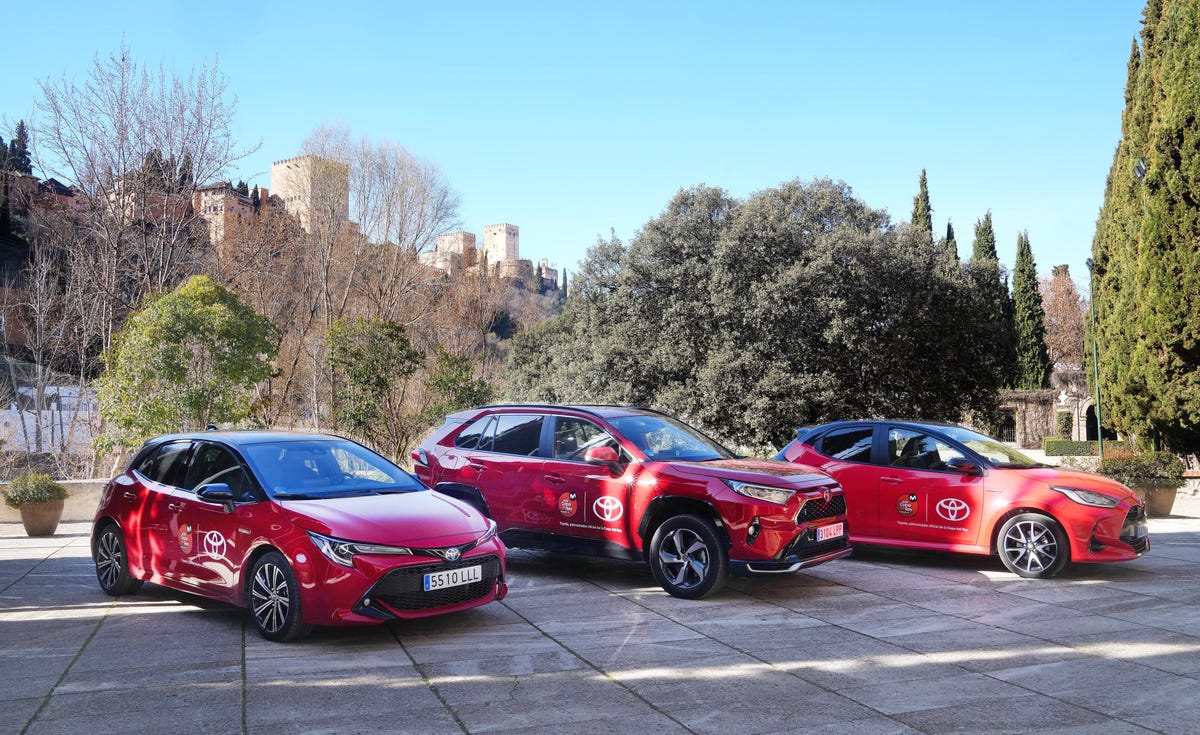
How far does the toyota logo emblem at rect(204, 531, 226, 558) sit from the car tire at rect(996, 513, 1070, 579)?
280 inches

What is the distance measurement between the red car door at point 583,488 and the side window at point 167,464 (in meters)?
3.17

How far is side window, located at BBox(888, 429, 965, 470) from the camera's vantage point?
29.8 ft

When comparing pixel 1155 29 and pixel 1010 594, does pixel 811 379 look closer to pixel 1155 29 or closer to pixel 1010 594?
pixel 1155 29

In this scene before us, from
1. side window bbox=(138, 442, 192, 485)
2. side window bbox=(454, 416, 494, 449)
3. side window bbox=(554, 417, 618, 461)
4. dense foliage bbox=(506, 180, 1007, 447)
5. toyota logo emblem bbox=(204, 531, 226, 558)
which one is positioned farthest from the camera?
dense foliage bbox=(506, 180, 1007, 447)

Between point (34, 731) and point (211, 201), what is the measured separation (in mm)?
21205

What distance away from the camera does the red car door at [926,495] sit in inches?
346

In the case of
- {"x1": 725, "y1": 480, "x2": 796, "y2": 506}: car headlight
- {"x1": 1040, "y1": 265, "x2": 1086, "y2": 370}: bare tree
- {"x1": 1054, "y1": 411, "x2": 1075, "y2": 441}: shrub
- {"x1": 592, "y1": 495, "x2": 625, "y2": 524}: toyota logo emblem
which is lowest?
{"x1": 592, "y1": 495, "x2": 625, "y2": 524}: toyota logo emblem

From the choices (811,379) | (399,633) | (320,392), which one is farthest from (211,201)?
(399,633)

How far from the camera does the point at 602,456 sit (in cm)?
796

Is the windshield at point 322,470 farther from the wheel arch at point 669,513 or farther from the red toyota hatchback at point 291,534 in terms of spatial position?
the wheel arch at point 669,513

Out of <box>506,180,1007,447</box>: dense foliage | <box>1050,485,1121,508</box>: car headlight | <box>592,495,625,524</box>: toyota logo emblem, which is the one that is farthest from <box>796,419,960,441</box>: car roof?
<box>506,180,1007,447</box>: dense foliage

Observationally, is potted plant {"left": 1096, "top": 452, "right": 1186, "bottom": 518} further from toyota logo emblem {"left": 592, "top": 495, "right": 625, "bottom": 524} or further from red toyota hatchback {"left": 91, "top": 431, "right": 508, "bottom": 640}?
red toyota hatchback {"left": 91, "top": 431, "right": 508, "bottom": 640}

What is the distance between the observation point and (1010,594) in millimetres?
7777

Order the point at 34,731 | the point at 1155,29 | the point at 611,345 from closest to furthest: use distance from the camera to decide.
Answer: the point at 34,731 < the point at 1155,29 < the point at 611,345
